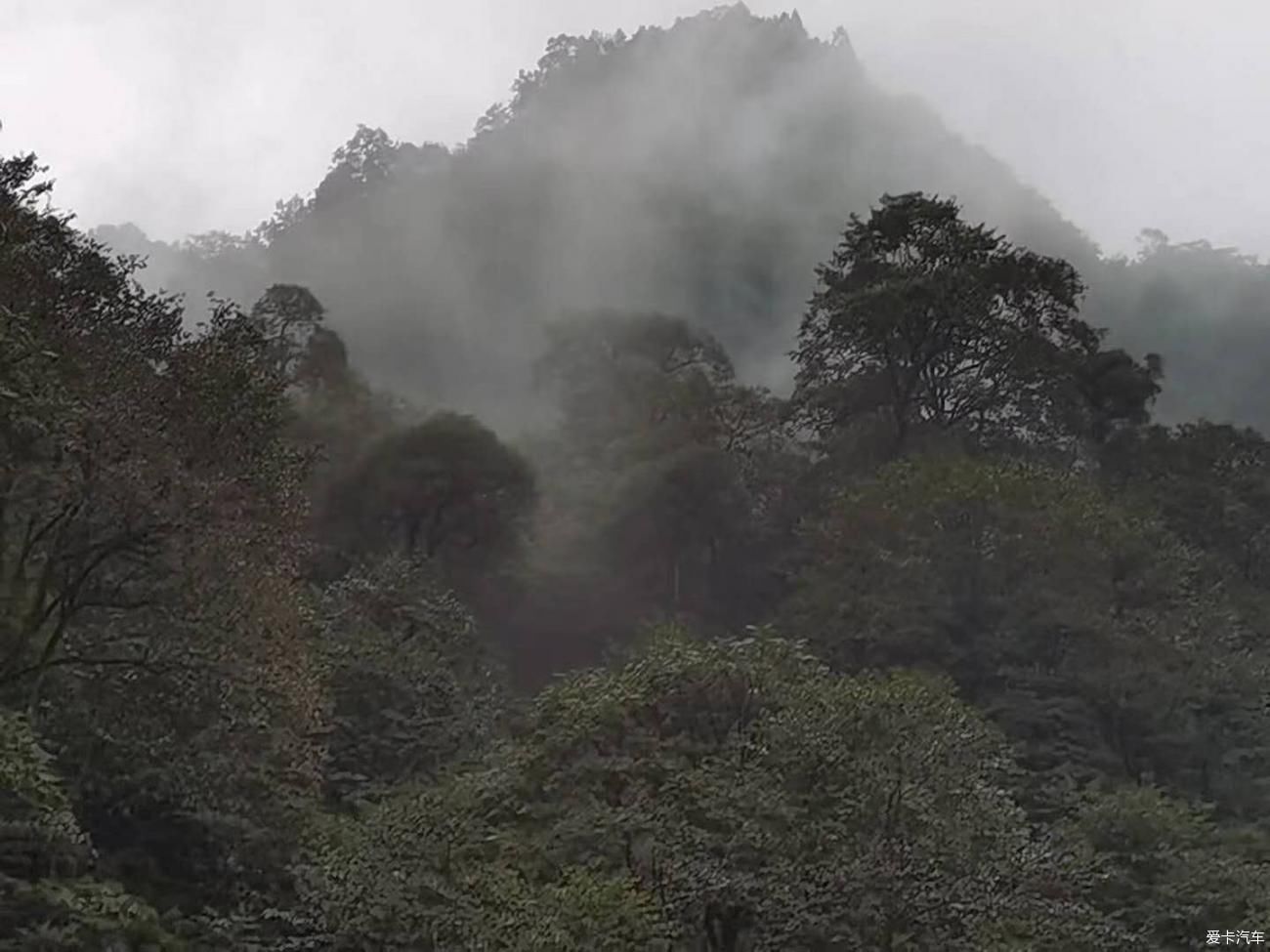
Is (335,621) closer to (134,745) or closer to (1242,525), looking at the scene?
(134,745)

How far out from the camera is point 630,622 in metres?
27.6

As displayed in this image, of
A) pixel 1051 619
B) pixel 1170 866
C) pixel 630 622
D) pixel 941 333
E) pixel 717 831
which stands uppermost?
pixel 941 333

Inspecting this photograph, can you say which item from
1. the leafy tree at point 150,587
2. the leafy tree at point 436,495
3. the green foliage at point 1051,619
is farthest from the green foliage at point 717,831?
the leafy tree at point 436,495

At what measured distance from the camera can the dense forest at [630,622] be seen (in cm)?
980

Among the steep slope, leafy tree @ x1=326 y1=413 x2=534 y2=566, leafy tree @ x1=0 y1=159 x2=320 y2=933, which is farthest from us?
the steep slope

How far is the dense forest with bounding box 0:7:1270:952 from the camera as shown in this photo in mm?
9805

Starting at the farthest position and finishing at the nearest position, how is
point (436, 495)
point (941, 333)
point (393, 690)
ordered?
point (941, 333) → point (436, 495) → point (393, 690)

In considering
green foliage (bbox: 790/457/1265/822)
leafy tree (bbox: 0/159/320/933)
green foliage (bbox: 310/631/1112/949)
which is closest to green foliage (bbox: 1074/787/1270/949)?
green foliage (bbox: 310/631/1112/949)

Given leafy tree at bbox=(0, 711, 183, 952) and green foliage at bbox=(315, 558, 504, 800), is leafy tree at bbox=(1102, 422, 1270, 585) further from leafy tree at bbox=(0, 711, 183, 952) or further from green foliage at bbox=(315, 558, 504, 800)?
leafy tree at bbox=(0, 711, 183, 952)

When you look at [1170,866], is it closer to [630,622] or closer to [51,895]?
[51,895]

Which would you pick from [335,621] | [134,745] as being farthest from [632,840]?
[335,621]

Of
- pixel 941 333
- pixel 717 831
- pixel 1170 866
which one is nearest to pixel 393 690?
pixel 717 831

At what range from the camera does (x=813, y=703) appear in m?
10.8

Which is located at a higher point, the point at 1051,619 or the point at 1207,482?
the point at 1207,482
